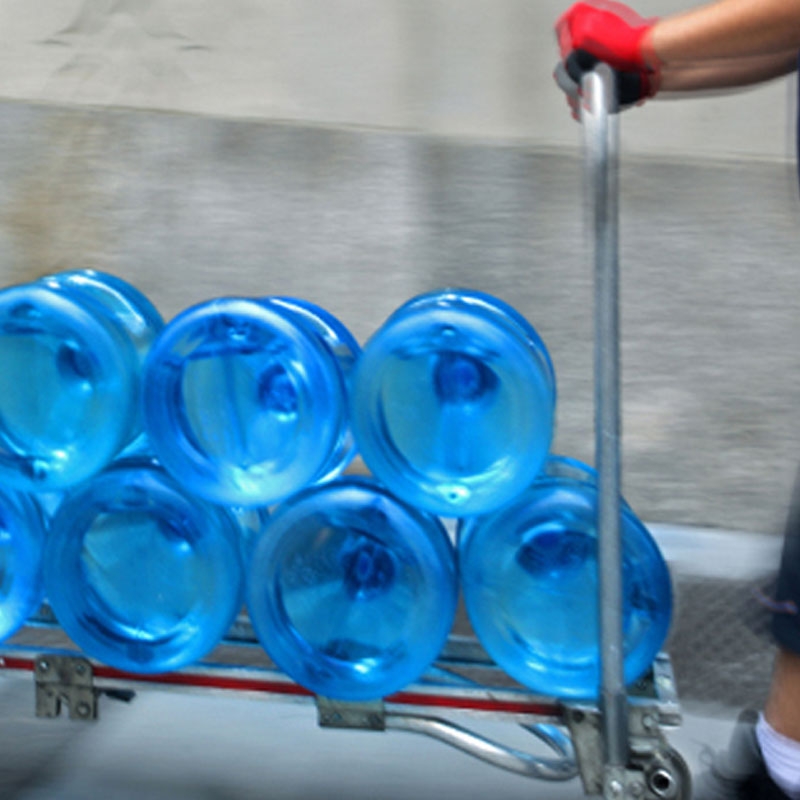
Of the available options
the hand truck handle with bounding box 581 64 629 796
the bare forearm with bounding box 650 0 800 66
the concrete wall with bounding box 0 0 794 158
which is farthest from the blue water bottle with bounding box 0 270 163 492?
the concrete wall with bounding box 0 0 794 158

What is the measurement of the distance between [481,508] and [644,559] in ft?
1.07

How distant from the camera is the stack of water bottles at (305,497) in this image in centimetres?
199

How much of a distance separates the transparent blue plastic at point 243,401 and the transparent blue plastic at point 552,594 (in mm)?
335

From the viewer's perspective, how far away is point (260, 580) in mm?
2066

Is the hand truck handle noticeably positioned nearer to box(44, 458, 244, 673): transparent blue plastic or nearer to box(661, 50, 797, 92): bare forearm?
box(661, 50, 797, 92): bare forearm

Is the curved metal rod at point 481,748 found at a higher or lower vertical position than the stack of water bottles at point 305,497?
lower

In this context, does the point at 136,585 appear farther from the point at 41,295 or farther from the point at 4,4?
the point at 4,4

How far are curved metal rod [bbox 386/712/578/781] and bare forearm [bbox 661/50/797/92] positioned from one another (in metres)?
1.16

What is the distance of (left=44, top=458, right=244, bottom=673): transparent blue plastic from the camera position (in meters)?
2.09

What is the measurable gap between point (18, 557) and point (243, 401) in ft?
1.66

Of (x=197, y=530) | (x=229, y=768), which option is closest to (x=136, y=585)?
(x=197, y=530)

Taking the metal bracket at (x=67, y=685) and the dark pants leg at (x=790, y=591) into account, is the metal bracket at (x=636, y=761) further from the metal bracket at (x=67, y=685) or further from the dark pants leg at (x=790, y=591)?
the metal bracket at (x=67, y=685)

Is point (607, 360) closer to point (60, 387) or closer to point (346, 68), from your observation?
point (60, 387)

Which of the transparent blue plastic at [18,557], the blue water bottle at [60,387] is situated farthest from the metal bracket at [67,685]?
the blue water bottle at [60,387]
